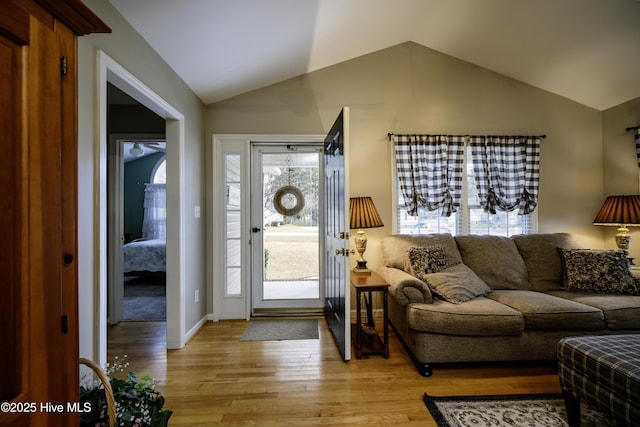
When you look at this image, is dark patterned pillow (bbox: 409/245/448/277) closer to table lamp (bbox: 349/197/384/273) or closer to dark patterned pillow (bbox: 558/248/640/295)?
table lamp (bbox: 349/197/384/273)

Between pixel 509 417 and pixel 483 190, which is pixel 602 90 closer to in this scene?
pixel 483 190

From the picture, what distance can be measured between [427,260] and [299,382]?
1.54 metres

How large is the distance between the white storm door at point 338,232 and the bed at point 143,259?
3499mm

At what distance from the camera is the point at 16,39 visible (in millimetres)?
658

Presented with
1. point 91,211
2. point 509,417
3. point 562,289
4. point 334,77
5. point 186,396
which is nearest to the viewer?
point 91,211

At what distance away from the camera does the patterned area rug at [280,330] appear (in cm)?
281

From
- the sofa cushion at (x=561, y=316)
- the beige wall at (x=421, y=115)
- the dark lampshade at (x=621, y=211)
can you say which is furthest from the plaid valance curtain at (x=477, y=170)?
the sofa cushion at (x=561, y=316)

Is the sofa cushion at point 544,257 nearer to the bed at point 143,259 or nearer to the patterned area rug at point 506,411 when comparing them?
the patterned area rug at point 506,411

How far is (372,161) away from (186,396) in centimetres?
279

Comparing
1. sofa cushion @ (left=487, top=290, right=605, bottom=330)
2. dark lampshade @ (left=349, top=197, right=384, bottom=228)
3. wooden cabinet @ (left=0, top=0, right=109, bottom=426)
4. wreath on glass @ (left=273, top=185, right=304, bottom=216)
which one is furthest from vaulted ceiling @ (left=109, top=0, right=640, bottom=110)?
sofa cushion @ (left=487, top=290, right=605, bottom=330)

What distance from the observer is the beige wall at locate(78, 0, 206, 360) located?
1481 millimetres

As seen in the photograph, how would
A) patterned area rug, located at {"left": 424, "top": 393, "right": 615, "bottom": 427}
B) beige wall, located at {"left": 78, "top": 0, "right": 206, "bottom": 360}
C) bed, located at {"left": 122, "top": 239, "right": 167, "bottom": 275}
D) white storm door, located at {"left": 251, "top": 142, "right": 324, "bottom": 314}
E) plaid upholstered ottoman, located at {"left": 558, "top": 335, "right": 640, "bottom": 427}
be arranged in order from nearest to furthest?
plaid upholstered ottoman, located at {"left": 558, "top": 335, "right": 640, "bottom": 427}, beige wall, located at {"left": 78, "top": 0, "right": 206, "bottom": 360}, patterned area rug, located at {"left": 424, "top": 393, "right": 615, "bottom": 427}, white storm door, located at {"left": 251, "top": 142, "right": 324, "bottom": 314}, bed, located at {"left": 122, "top": 239, "right": 167, "bottom": 275}

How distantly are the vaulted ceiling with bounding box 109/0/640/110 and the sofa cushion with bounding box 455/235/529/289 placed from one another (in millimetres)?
1952

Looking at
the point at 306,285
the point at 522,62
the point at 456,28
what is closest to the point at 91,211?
the point at 306,285
